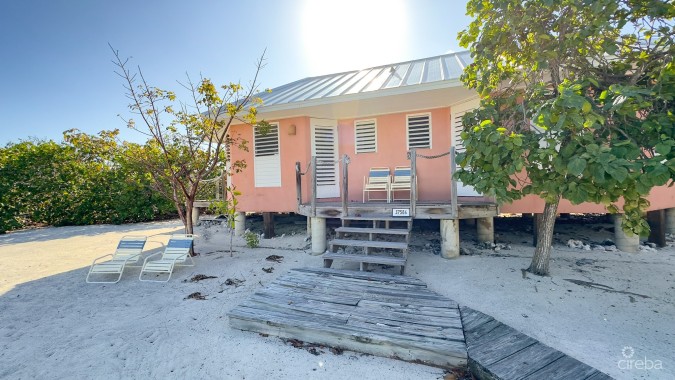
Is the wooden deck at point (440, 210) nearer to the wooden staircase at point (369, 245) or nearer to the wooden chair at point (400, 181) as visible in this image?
the wooden staircase at point (369, 245)

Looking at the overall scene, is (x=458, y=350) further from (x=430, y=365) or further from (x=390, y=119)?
(x=390, y=119)

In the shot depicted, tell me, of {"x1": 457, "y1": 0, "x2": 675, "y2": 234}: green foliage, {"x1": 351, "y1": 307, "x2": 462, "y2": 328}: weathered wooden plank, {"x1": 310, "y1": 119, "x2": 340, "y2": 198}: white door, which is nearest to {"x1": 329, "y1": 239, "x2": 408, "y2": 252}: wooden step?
{"x1": 457, "y1": 0, "x2": 675, "y2": 234}: green foliage

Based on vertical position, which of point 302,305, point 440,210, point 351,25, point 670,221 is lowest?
point 302,305

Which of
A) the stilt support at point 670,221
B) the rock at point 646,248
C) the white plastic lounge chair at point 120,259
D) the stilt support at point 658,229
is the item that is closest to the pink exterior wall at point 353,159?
the white plastic lounge chair at point 120,259

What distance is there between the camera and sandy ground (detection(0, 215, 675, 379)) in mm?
2676

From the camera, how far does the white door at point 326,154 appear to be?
822 cm

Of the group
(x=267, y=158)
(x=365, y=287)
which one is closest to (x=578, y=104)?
(x=365, y=287)

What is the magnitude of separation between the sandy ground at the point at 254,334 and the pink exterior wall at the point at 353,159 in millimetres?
1735

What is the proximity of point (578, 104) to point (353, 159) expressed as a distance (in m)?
6.15

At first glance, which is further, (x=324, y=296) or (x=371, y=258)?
(x=371, y=258)

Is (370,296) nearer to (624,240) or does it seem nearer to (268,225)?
(268,225)

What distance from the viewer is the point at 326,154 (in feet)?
27.8

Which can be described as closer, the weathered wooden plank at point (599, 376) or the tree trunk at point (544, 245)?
the weathered wooden plank at point (599, 376)

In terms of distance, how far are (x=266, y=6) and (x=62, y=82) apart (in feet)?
28.3
